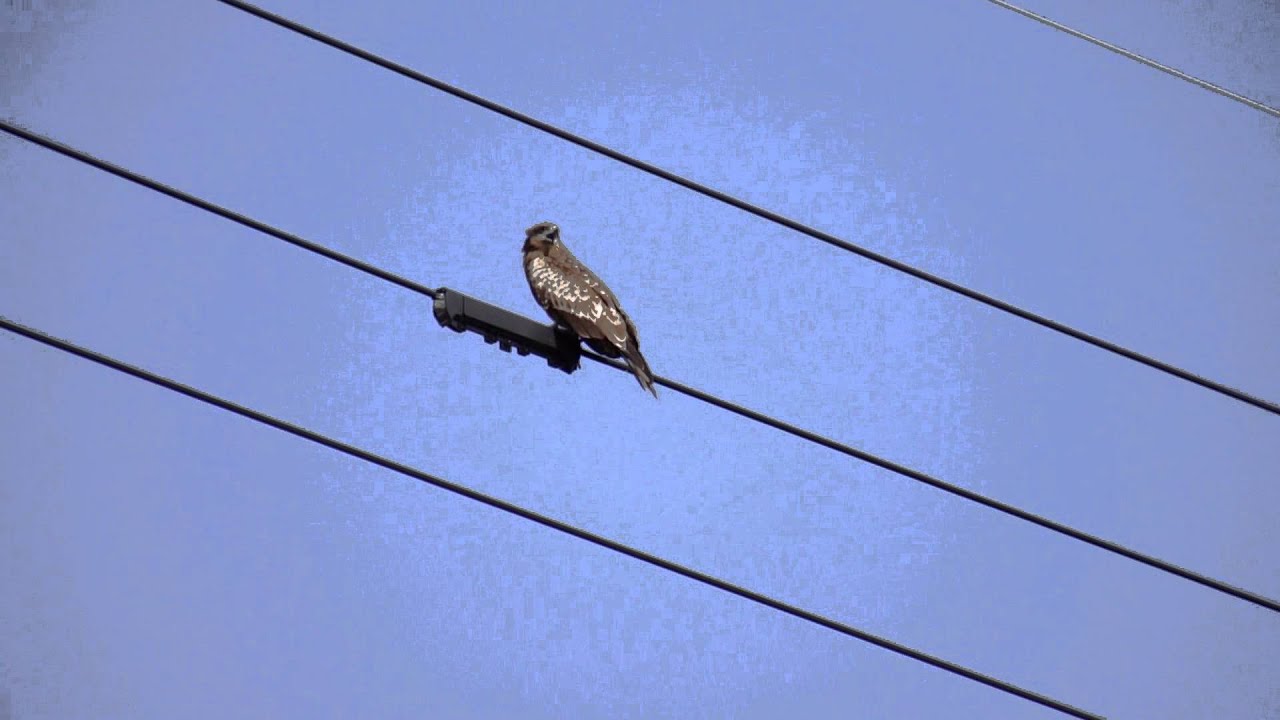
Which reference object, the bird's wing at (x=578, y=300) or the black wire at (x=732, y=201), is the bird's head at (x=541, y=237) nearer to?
the bird's wing at (x=578, y=300)

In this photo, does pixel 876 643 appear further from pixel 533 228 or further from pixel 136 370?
pixel 533 228

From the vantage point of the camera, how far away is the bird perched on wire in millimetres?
11266

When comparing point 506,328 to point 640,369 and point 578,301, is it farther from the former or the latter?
point 578,301

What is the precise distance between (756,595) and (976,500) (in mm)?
1120

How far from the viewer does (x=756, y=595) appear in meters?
8.71

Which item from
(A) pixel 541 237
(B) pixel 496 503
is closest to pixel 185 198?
(B) pixel 496 503

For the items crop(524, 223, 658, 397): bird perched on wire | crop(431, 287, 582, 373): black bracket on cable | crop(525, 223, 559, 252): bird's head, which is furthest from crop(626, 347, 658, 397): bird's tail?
crop(525, 223, 559, 252): bird's head

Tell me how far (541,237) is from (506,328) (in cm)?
341

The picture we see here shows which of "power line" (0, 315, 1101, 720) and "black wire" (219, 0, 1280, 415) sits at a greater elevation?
"black wire" (219, 0, 1280, 415)

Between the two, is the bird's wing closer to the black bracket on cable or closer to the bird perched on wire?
the bird perched on wire

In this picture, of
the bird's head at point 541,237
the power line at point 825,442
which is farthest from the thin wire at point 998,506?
the bird's head at point 541,237

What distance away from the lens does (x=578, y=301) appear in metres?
11.8

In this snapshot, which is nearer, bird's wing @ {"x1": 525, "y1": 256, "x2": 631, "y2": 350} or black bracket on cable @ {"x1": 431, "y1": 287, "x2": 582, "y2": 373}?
black bracket on cable @ {"x1": 431, "y1": 287, "x2": 582, "y2": 373}

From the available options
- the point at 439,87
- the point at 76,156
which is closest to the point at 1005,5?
the point at 439,87
